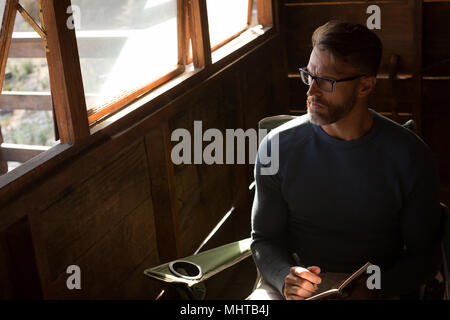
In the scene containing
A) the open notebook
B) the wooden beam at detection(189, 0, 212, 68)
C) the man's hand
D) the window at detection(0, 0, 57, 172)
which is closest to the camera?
the open notebook

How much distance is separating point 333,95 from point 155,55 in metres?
1.01

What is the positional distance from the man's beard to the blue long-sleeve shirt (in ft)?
0.23

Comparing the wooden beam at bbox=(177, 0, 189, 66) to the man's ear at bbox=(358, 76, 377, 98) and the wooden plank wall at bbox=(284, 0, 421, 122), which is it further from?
the wooden plank wall at bbox=(284, 0, 421, 122)

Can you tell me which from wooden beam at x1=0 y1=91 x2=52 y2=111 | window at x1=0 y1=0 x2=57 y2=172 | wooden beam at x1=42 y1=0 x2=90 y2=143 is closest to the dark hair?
wooden beam at x1=42 y1=0 x2=90 y2=143

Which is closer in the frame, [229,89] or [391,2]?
[229,89]

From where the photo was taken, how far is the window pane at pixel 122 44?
2062 millimetres

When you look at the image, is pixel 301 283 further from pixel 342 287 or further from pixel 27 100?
pixel 27 100

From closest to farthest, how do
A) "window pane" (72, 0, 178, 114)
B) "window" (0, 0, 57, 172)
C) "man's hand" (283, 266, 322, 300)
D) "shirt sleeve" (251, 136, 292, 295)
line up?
"man's hand" (283, 266, 322, 300) < "shirt sleeve" (251, 136, 292, 295) < "window pane" (72, 0, 178, 114) < "window" (0, 0, 57, 172)

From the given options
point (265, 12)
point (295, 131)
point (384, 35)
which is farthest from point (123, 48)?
point (384, 35)

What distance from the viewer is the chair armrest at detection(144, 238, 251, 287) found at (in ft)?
6.35

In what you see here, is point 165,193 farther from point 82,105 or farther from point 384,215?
point 384,215

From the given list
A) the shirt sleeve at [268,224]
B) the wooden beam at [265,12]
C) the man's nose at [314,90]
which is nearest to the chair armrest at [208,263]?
the shirt sleeve at [268,224]

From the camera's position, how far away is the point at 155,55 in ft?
8.63

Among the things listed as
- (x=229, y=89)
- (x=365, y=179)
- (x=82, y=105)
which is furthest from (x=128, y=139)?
(x=229, y=89)
